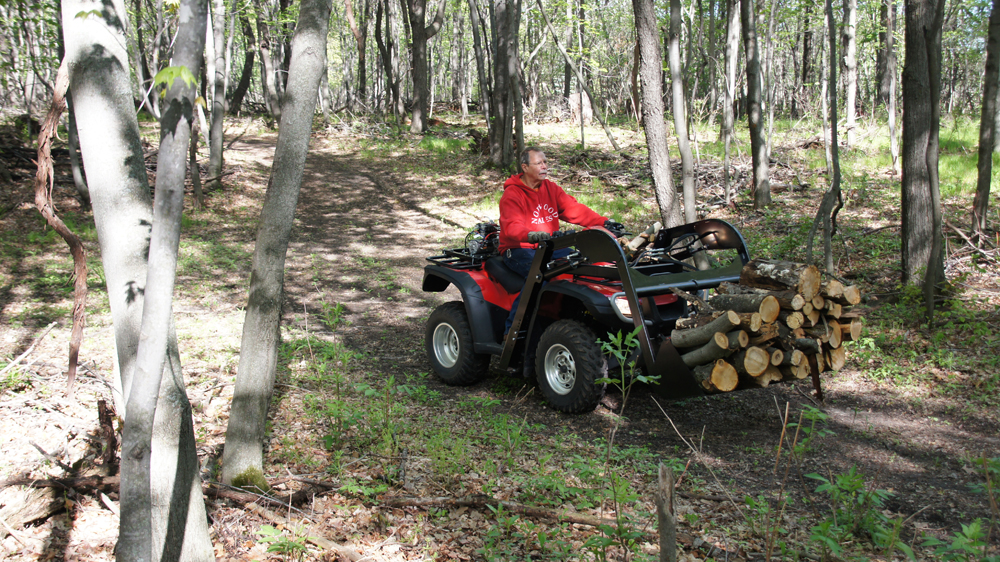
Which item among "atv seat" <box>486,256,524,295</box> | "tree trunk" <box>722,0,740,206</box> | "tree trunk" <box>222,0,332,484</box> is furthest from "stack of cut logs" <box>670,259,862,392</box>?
"tree trunk" <box>722,0,740,206</box>

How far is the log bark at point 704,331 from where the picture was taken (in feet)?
12.1

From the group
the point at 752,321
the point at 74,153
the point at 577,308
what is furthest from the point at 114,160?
the point at 74,153

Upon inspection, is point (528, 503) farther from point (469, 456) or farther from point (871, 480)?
point (871, 480)

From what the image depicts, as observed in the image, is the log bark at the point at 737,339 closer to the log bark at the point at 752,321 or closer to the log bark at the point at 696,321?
the log bark at the point at 752,321

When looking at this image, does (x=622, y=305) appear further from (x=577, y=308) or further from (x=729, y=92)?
(x=729, y=92)

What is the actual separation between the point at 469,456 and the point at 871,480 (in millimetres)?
2409

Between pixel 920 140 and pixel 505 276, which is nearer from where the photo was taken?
pixel 505 276

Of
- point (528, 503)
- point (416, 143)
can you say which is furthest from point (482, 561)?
point (416, 143)

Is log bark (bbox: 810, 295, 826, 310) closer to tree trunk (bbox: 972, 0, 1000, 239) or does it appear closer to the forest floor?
the forest floor

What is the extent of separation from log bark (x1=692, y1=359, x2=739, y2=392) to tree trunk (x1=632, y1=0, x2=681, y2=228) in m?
3.05

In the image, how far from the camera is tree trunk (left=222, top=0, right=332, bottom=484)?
3.20 m

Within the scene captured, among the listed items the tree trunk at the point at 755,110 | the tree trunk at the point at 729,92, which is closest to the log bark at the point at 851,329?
the tree trunk at the point at 755,110

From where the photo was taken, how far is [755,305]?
3801mm

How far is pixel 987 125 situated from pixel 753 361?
5828 mm
